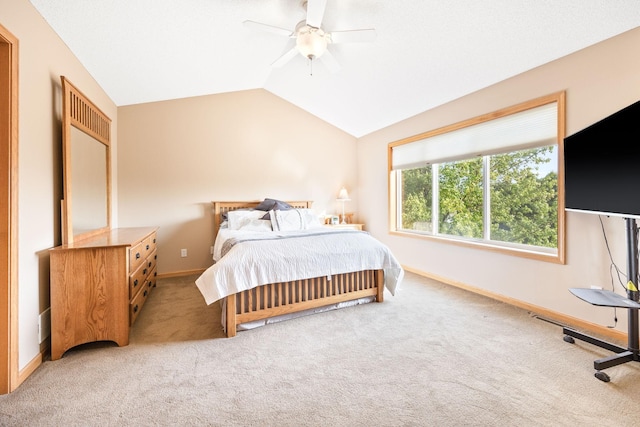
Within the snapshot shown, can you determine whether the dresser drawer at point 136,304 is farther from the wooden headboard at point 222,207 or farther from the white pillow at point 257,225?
the wooden headboard at point 222,207

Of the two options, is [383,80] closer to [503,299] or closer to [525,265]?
[525,265]

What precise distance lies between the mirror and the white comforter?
1.20m

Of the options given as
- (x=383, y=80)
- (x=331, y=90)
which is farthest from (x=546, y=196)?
(x=331, y=90)

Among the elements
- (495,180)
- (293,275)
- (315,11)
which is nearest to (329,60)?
(315,11)

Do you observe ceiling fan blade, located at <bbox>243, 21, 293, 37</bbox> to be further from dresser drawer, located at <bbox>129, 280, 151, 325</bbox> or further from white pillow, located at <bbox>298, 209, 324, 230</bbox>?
dresser drawer, located at <bbox>129, 280, 151, 325</bbox>

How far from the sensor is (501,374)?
1769mm

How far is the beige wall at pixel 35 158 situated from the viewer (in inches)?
69.1

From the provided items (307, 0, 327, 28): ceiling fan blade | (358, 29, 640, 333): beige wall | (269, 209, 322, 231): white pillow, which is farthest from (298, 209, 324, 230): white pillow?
(307, 0, 327, 28): ceiling fan blade

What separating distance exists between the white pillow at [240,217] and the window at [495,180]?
8.04 ft

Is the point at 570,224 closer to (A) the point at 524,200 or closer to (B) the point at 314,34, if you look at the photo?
(A) the point at 524,200

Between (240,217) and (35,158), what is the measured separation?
2.37m

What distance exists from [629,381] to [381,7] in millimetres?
3211

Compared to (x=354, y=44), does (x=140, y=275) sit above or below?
below

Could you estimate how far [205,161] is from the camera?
4375 millimetres
